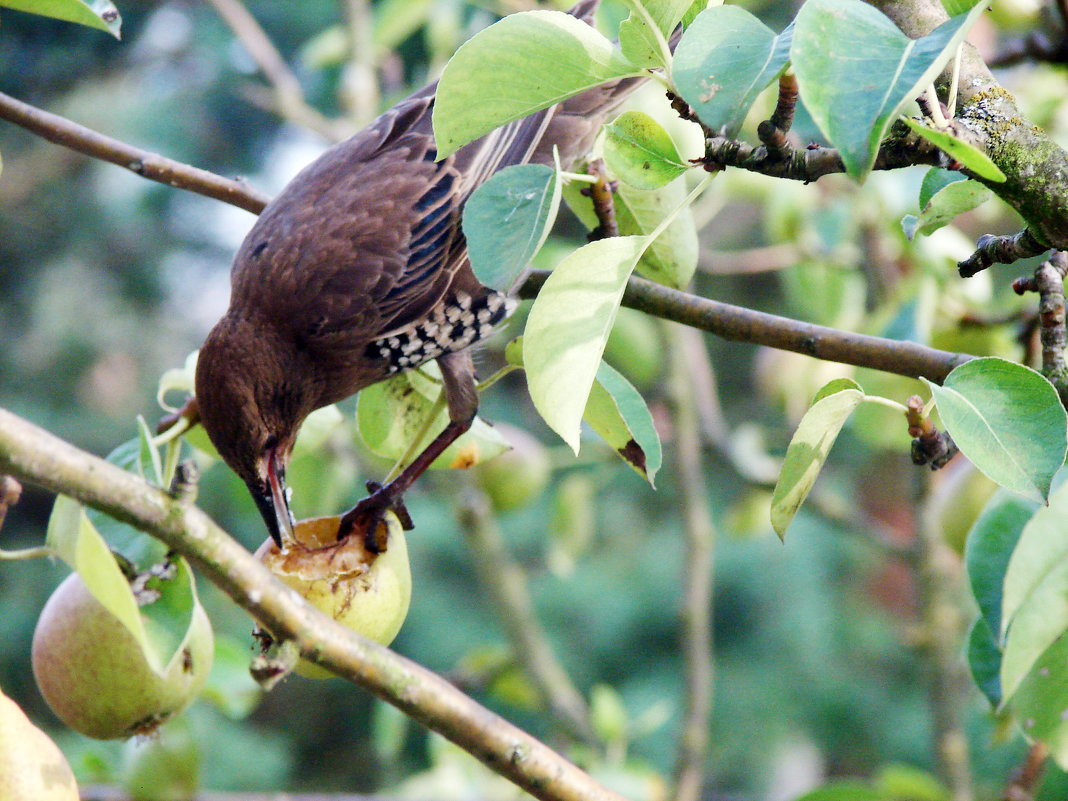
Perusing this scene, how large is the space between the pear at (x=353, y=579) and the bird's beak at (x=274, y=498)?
218mm

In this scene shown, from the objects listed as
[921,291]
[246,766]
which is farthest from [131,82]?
[921,291]

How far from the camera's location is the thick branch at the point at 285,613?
2.24ft

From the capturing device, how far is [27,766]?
33.1 inches

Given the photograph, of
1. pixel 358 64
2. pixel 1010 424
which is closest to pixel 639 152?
pixel 1010 424

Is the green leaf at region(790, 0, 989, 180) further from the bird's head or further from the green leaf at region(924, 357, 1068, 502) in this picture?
the bird's head

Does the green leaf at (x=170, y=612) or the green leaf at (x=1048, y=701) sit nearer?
the green leaf at (x=170, y=612)

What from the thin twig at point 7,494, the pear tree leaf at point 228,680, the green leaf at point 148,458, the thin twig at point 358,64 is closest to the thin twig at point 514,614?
the pear tree leaf at point 228,680

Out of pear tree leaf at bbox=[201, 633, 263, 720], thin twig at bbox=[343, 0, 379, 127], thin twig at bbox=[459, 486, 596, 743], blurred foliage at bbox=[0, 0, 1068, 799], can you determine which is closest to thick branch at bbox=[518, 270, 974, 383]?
pear tree leaf at bbox=[201, 633, 263, 720]

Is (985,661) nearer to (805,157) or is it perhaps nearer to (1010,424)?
(1010,424)

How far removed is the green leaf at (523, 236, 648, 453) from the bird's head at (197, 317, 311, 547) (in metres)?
0.65

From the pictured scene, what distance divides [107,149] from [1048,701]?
4.17 feet

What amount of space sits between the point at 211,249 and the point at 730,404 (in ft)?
12.7

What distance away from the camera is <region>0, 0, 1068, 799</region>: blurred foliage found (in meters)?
2.44

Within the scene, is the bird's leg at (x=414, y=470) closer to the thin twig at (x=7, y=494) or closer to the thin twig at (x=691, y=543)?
the thin twig at (x=7, y=494)
